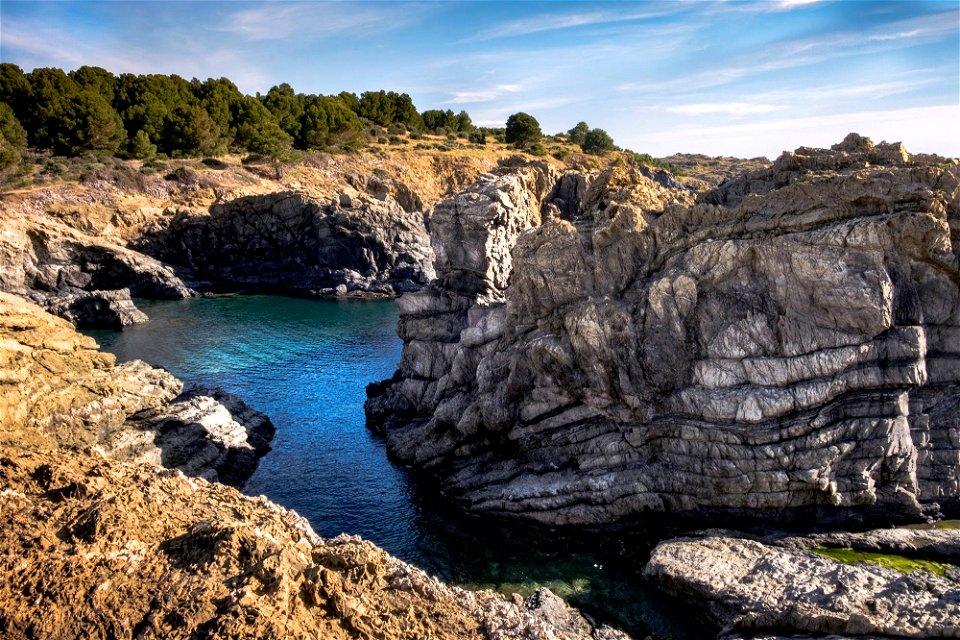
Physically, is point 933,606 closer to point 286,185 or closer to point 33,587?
point 33,587

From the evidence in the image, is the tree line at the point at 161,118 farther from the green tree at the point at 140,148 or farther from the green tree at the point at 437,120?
the green tree at the point at 437,120

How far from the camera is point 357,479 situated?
1512 inches

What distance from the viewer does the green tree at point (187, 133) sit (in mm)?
115688

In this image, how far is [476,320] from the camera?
42906 millimetres

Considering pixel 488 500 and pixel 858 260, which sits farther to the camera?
pixel 488 500

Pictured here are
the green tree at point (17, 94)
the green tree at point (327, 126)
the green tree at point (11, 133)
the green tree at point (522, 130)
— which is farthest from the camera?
the green tree at point (522, 130)

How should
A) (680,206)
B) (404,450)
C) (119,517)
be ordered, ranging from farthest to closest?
(404,450), (680,206), (119,517)

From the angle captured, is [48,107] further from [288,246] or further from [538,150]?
[538,150]

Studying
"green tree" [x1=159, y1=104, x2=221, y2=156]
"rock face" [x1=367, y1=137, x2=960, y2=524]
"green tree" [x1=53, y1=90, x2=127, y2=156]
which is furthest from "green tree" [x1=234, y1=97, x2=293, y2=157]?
"rock face" [x1=367, y1=137, x2=960, y2=524]

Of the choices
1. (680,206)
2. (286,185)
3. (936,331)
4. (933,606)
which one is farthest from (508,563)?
(286,185)

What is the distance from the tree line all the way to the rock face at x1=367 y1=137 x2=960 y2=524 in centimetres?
9091

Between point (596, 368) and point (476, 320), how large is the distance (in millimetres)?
11515

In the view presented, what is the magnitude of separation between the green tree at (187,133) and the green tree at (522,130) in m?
60.8

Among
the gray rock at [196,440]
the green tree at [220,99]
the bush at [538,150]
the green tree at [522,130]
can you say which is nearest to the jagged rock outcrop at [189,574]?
the gray rock at [196,440]
